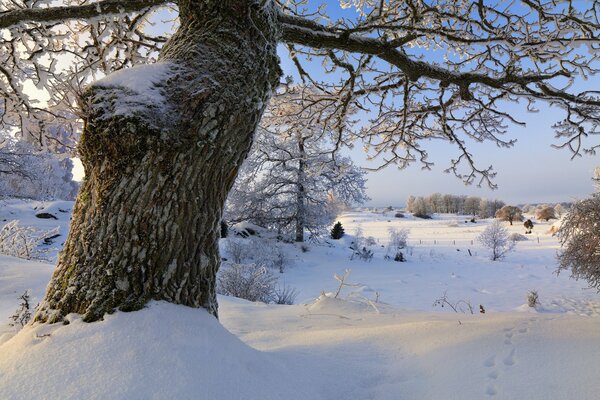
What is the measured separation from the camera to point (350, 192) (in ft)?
54.6

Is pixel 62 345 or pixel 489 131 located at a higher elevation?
pixel 489 131

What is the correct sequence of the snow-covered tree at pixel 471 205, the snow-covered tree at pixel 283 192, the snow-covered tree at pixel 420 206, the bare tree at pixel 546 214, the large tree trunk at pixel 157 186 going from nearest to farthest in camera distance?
1. the large tree trunk at pixel 157 186
2. the snow-covered tree at pixel 283 192
3. the bare tree at pixel 546 214
4. the snow-covered tree at pixel 420 206
5. the snow-covered tree at pixel 471 205

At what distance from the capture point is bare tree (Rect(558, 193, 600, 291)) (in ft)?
20.1

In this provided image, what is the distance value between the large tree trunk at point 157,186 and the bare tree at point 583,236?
717cm

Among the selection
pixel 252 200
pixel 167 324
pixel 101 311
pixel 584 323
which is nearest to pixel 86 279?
pixel 101 311

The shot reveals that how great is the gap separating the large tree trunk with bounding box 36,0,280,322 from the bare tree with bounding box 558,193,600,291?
7.17m

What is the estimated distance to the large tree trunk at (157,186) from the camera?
5.04ft

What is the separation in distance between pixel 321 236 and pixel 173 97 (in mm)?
16202

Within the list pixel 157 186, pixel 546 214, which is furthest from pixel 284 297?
pixel 546 214

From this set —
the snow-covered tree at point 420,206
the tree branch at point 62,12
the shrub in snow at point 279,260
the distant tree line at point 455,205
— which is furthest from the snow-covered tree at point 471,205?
the tree branch at point 62,12

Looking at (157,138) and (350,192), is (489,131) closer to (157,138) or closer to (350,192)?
(157,138)

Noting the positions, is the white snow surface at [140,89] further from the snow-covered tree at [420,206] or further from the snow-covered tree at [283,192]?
the snow-covered tree at [420,206]

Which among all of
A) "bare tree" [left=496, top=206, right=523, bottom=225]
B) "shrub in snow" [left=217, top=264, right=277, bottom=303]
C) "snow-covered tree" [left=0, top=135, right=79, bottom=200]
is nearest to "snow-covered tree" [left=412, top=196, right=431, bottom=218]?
"bare tree" [left=496, top=206, right=523, bottom=225]

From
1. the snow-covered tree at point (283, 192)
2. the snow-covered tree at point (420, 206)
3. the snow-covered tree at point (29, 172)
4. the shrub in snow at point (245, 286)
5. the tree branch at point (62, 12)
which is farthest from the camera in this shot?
the snow-covered tree at point (420, 206)
